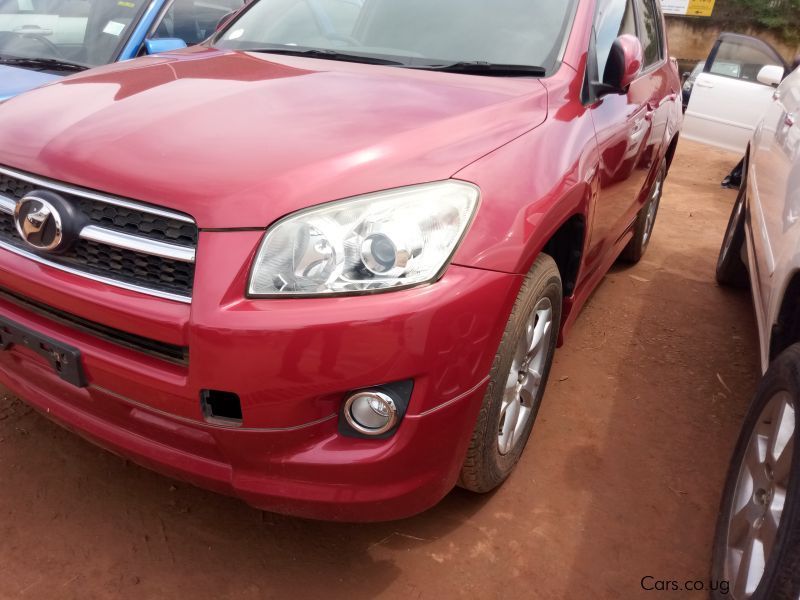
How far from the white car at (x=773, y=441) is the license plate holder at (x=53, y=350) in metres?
1.71

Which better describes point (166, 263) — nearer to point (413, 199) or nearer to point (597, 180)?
point (413, 199)

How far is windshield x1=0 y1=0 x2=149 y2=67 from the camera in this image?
163 inches

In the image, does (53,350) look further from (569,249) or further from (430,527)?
(569,249)

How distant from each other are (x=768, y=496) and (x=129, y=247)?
172cm

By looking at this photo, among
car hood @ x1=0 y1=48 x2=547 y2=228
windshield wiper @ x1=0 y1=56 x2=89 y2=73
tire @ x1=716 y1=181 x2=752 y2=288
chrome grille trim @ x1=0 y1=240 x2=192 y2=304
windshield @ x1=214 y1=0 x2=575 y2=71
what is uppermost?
windshield @ x1=214 y1=0 x2=575 y2=71

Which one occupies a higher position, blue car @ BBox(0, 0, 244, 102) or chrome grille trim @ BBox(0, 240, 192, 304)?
blue car @ BBox(0, 0, 244, 102)

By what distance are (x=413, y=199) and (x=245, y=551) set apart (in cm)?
117

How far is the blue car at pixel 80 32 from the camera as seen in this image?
4043 mm

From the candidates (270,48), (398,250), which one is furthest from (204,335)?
(270,48)

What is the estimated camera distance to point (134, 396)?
5.48 feet

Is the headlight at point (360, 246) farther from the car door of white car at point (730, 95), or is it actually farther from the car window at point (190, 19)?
the car door of white car at point (730, 95)

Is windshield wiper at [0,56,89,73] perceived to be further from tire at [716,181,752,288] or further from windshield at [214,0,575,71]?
tire at [716,181,752,288]

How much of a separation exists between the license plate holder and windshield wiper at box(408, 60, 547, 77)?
1476 mm

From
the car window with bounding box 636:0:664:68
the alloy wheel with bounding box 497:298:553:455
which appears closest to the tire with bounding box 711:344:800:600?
the alloy wheel with bounding box 497:298:553:455
